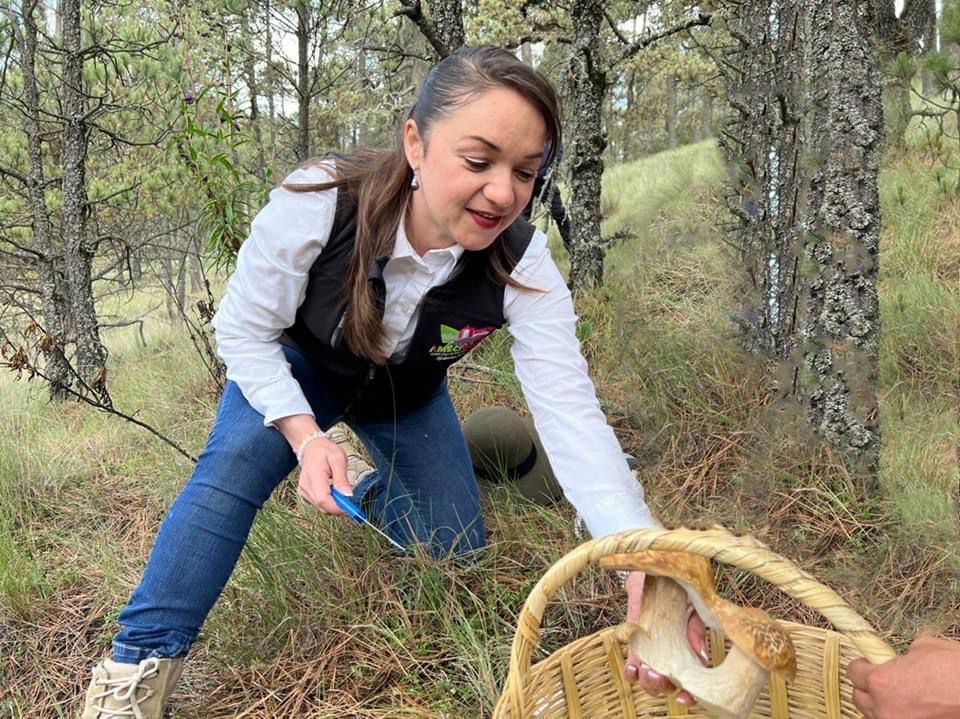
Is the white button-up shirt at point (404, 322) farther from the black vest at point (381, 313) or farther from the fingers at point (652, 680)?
the fingers at point (652, 680)

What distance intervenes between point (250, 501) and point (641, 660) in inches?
36.8

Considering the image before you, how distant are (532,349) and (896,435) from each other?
132 centimetres

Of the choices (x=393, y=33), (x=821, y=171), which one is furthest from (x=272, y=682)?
(x=393, y=33)

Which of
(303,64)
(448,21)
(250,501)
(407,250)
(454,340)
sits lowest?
(250,501)

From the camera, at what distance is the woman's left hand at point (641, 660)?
1.20 metres

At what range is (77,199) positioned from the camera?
5.07m

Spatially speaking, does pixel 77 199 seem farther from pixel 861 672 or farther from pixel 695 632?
pixel 861 672

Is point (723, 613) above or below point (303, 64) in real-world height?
below

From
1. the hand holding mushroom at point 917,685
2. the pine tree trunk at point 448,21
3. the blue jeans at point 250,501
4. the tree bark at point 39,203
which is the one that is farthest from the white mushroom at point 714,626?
the tree bark at point 39,203

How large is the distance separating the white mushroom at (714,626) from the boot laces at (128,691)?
3.28 ft

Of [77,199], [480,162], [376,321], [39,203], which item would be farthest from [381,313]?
[39,203]

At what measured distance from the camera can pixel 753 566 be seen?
110 centimetres

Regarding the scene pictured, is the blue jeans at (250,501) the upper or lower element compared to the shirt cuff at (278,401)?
lower

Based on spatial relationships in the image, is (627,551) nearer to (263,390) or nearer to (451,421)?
(263,390)
